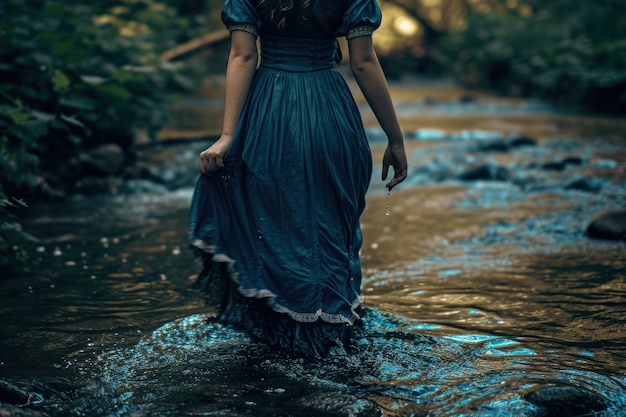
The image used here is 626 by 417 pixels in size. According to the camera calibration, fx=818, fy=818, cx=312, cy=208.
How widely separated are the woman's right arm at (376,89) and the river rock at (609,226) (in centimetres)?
328

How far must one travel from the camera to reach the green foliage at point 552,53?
1609 cm

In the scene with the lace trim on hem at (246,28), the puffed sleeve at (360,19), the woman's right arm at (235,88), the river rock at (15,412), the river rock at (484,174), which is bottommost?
the river rock at (15,412)

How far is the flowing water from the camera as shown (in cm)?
340

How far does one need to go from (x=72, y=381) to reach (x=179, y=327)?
90 cm

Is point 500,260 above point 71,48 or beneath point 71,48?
beneath

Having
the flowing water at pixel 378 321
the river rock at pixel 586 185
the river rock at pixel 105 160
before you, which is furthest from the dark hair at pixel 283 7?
the river rock at pixel 586 185

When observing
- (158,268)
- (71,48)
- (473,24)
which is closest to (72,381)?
(158,268)

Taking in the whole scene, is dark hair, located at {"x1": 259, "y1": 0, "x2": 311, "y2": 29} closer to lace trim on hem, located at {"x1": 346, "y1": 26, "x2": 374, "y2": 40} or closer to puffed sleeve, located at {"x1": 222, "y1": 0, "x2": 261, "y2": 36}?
puffed sleeve, located at {"x1": 222, "y1": 0, "x2": 261, "y2": 36}

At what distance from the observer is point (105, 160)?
9305 mm

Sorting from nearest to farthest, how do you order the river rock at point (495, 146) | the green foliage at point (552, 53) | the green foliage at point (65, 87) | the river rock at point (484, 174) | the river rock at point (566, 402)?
the river rock at point (566, 402)
the green foliage at point (65, 87)
the river rock at point (484, 174)
the river rock at point (495, 146)
the green foliage at point (552, 53)

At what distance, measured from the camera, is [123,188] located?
30.2 feet

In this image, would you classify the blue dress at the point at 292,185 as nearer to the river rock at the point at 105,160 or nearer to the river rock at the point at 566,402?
the river rock at the point at 566,402

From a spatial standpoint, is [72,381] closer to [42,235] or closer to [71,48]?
[42,235]

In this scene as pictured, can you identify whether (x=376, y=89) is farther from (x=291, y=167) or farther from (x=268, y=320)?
(x=268, y=320)
